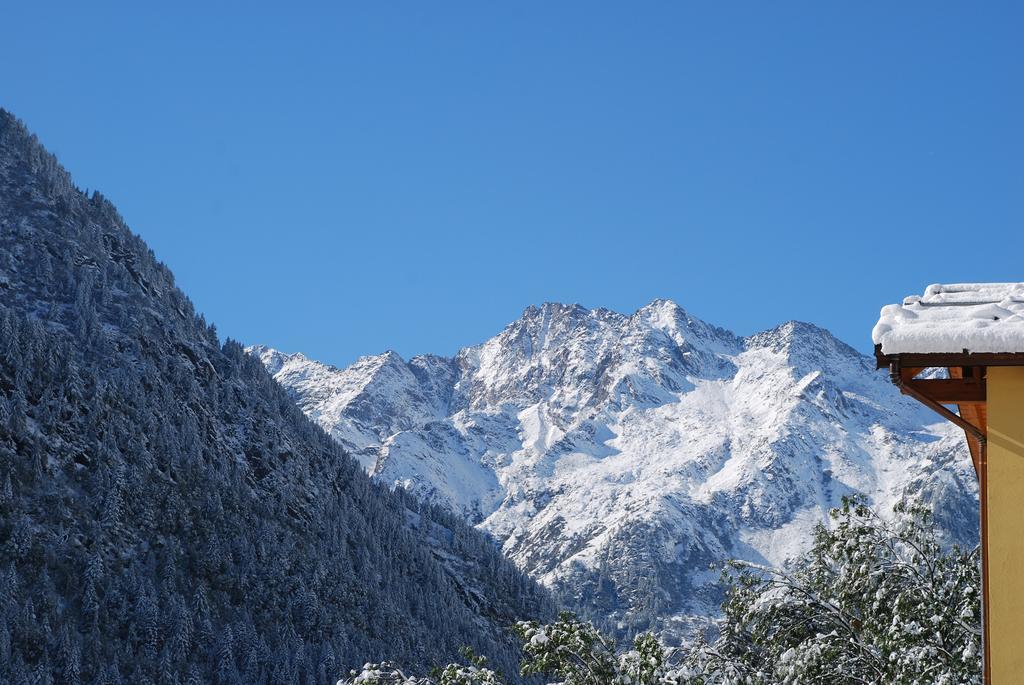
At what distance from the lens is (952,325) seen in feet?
42.7

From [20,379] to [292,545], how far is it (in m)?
46.6

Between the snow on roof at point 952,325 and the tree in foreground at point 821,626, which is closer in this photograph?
the snow on roof at point 952,325

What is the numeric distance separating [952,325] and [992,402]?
874 mm

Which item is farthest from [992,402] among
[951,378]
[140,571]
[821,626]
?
[140,571]

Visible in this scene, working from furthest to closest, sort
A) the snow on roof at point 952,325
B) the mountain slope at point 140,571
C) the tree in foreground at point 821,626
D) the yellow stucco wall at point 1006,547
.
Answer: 1. the mountain slope at point 140,571
2. the tree in foreground at point 821,626
3. the snow on roof at point 952,325
4. the yellow stucco wall at point 1006,547

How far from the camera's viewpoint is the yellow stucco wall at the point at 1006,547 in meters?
12.4

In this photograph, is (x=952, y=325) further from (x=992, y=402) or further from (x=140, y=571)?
(x=140, y=571)

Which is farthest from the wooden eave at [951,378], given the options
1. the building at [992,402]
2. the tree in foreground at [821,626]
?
the tree in foreground at [821,626]

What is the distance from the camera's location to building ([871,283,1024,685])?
1245 centimetres

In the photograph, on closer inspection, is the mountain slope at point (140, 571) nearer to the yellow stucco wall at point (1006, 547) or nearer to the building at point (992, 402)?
the building at point (992, 402)

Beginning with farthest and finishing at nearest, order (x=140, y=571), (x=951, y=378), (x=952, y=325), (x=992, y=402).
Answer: (x=140, y=571) → (x=951, y=378) → (x=952, y=325) → (x=992, y=402)

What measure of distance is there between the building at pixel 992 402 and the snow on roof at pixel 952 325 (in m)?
0.01

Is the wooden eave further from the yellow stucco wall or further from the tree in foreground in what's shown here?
the tree in foreground

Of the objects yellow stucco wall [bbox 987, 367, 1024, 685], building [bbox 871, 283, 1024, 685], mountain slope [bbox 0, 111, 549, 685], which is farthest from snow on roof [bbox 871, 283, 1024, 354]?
mountain slope [bbox 0, 111, 549, 685]
